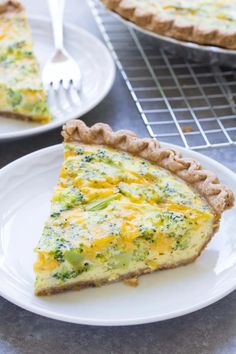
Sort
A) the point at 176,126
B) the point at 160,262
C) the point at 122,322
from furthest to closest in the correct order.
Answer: the point at 176,126, the point at 160,262, the point at 122,322

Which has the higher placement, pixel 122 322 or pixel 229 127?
pixel 122 322

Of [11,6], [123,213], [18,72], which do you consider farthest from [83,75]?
[123,213]

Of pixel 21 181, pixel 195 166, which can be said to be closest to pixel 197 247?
pixel 195 166

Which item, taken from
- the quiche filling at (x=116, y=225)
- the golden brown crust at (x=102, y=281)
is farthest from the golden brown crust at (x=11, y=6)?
the golden brown crust at (x=102, y=281)

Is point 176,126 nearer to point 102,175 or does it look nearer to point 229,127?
point 229,127

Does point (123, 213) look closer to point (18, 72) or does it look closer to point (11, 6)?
point (18, 72)

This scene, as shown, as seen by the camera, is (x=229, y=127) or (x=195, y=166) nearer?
(x=195, y=166)

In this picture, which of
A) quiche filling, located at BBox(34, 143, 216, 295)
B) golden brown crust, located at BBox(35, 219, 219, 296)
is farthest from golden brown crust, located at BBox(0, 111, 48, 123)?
golden brown crust, located at BBox(35, 219, 219, 296)
